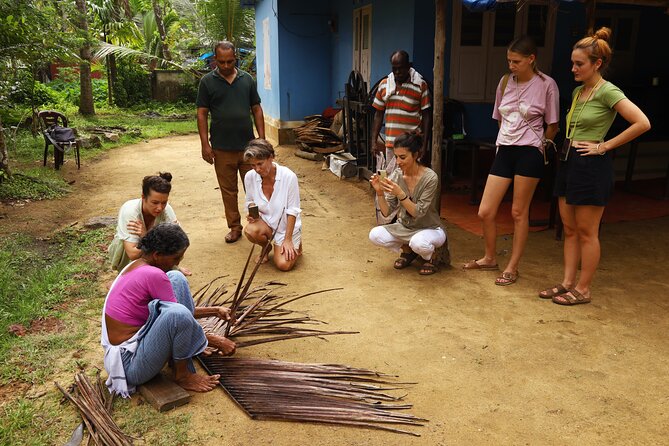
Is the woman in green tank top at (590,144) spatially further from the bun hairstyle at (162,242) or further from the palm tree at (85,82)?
the palm tree at (85,82)

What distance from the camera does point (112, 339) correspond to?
280 centimetres

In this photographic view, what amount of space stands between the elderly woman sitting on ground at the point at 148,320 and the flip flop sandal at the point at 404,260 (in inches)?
90.7

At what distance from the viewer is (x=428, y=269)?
465 cm

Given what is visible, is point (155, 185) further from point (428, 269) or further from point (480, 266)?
point (480, 266)

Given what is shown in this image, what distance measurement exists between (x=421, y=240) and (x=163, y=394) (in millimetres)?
2403

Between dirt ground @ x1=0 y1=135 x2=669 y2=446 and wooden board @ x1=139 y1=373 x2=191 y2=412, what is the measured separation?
51mm

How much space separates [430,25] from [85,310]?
5.67m

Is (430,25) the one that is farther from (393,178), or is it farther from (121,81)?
(121,81)

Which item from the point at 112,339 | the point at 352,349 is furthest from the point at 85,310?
the point at 352,349

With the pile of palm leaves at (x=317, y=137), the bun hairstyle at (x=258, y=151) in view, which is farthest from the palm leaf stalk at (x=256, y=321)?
the pile of palm leaves at (x=317, y=137)

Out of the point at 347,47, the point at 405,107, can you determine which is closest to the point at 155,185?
the point at 405,107

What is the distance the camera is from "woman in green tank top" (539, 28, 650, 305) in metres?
3.54

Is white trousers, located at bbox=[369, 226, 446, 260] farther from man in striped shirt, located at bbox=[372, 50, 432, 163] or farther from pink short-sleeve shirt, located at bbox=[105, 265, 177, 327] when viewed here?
pink short-sleeve shirt, located at bbox=[105, 265, 177, 327]

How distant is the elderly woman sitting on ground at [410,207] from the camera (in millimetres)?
4363
